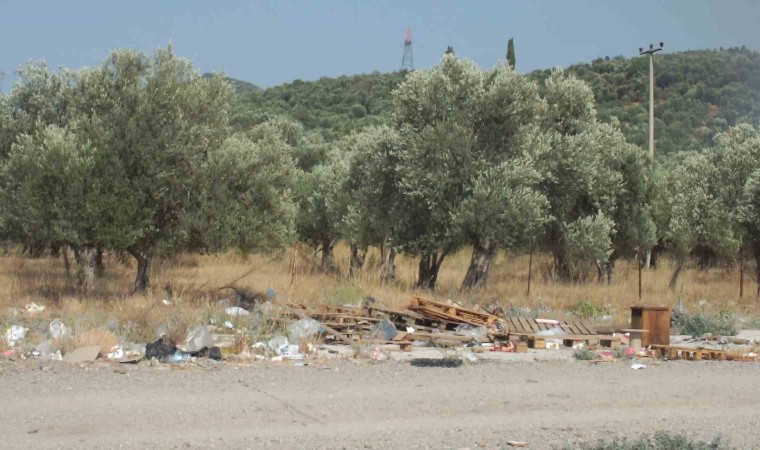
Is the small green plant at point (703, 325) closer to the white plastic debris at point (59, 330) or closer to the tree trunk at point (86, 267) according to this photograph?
the white plastic debris at point (59, 330)

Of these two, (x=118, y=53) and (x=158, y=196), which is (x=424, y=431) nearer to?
(x=158, y=196)

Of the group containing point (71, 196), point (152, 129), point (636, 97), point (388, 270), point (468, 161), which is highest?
point (636, 97)

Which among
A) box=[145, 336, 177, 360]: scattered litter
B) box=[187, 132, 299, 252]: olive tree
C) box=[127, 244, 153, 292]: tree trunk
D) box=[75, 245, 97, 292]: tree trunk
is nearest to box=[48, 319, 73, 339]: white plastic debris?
box=[145, 336, 177, 360]: scattered litter

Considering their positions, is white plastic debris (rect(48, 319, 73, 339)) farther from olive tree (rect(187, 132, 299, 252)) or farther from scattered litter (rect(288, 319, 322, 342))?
olive tree (rect(187, 132, 299, 252))

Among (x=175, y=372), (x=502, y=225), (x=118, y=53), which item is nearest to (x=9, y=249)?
(x=118, y=53)

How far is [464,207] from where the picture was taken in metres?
20.1

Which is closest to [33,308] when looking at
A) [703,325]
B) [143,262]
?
[143,262]

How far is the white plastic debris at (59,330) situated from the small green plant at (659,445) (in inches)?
317

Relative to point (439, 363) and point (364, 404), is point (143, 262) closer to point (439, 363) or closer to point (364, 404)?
point (439, 363)

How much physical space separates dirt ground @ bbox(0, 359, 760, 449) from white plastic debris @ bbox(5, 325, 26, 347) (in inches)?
55.7

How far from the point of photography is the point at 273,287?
69.2 feet

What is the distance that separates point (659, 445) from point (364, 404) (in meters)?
3.16

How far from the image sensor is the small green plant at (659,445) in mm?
6922

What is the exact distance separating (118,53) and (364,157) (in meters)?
7.41
